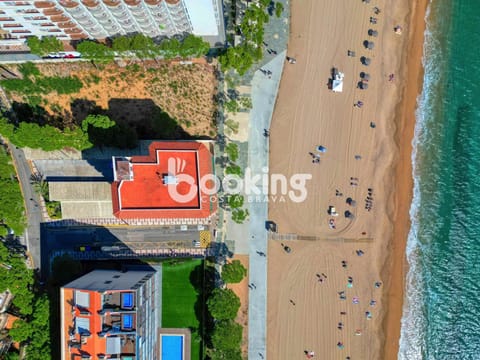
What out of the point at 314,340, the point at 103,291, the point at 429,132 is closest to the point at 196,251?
Answer: the point at 103,291

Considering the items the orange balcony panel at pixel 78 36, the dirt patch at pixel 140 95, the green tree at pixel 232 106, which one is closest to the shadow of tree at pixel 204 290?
the dirt patch at pixel 140 95

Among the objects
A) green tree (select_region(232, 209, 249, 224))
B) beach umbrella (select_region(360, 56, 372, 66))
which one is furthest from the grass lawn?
beach umbrella (select_region(360, 56, 372, 66))

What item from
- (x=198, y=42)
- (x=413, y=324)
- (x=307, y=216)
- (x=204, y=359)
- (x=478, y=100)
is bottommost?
(x=204, y=359)

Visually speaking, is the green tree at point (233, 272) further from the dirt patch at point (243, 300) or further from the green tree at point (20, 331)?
the green tree at point (20, 331)

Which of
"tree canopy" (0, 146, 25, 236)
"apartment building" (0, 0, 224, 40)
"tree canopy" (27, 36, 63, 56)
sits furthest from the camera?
"tree canopy" (0, 146, 25, 236)

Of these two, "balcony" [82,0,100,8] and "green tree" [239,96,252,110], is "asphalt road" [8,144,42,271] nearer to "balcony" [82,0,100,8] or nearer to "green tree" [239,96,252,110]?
"balcony" [82,0,100,8]

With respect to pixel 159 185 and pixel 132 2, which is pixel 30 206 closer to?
pixel 159 185

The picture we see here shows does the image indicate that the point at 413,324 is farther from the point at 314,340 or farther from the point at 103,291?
the point at 103,291
